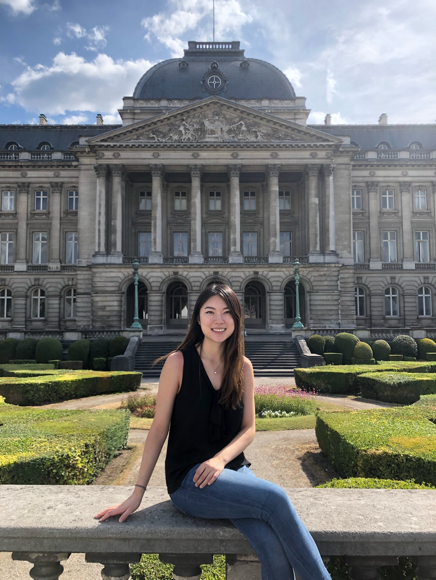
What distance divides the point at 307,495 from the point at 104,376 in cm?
1710

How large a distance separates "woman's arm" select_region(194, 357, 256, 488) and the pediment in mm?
37849

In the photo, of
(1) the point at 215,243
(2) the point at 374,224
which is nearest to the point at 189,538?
(1) the point at 215,243

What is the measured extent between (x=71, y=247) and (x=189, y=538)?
45009 mm

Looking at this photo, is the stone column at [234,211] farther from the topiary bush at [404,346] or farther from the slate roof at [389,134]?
the slate roof at [389,134]

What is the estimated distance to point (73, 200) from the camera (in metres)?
45.4

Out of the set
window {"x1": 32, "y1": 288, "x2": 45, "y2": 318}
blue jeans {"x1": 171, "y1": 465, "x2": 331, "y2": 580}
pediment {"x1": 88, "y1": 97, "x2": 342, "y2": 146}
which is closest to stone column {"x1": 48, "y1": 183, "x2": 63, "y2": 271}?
window {"x1": 32, "y1": 288, "x2": 45, "y2": 318}

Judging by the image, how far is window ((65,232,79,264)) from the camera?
44969 mm

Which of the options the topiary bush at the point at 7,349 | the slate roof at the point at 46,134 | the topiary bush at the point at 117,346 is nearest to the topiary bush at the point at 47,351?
the topiary bush at the point at 7,349

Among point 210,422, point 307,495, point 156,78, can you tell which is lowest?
point 307,495

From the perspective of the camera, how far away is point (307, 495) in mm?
3350

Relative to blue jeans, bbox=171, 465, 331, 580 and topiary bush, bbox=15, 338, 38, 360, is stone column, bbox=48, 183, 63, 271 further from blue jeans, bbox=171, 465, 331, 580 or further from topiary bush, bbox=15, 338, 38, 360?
blue jeans, bbox=171, 465, 331, 580

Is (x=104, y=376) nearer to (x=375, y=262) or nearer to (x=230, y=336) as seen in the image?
(x=230, y=336)

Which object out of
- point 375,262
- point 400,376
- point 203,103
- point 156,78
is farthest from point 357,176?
point 400,376

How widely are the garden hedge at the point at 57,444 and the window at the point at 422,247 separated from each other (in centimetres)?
4243
